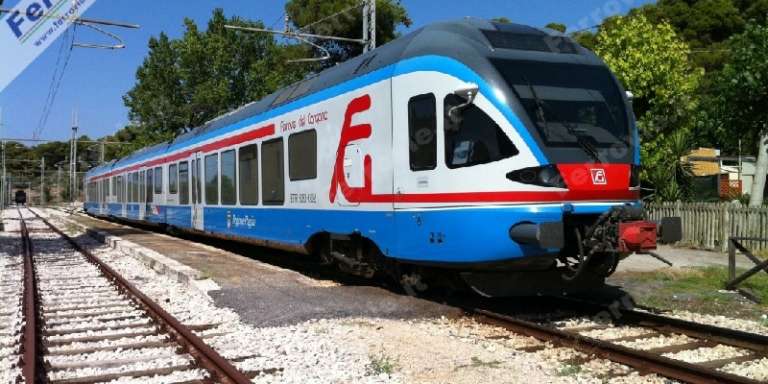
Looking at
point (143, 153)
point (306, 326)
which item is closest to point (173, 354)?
point (306, 326)

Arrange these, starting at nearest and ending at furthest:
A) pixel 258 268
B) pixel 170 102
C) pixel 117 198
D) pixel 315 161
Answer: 1. pixel 315 161
2. pixel 258 268
3. pixel 117 198
4. pixel 170 102

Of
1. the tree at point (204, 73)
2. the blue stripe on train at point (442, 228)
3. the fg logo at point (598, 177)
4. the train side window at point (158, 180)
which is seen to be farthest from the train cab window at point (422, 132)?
the tree at point (204, 73)

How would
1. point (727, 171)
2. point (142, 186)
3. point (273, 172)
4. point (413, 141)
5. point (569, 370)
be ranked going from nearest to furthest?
1. point (569, 370)
2. point (413, 141)
3. point (273, 172)
4. point (142, 186)
5. point (727, 171)

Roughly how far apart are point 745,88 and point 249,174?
9010 millimetres

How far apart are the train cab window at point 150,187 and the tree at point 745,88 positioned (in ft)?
54.6

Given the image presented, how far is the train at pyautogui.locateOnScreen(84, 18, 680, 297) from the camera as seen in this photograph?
707 cm

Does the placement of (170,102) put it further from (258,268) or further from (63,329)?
(63,329)

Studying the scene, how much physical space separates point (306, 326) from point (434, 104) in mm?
2758

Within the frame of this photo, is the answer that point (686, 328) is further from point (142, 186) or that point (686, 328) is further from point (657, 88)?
point (142, 186)

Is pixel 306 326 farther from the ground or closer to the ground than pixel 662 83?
closer to the ground

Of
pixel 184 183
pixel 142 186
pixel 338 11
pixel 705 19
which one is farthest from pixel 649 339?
pixel 705 19

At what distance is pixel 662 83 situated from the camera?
20188 millimetres

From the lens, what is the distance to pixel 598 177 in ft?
23.8

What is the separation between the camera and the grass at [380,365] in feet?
18.5
